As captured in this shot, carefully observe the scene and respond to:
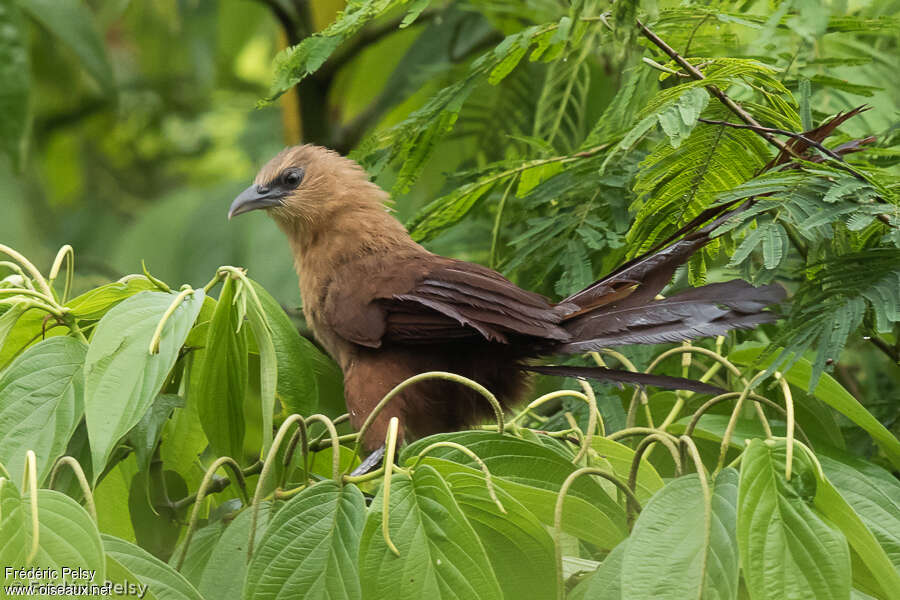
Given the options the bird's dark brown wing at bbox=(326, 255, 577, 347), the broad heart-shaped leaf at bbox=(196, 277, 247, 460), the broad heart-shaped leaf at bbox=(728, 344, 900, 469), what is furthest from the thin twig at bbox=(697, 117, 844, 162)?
the broad heart-shaped leaf at bbox=(196, 277, 247, 460)

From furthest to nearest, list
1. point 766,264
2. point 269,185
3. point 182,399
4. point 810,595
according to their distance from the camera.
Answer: point 269,185 < point 182,399 < point 766,264 < point 810,595

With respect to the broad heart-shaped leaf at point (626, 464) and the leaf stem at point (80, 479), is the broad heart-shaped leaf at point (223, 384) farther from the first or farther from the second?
the broad heart-shaped leaf at point (626, 464)

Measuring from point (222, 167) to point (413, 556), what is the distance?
229 inches

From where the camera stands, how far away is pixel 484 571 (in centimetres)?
116

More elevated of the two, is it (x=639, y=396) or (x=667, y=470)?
(x=639, y=396)

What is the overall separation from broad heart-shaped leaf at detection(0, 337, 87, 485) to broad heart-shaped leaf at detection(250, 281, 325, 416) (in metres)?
0.36

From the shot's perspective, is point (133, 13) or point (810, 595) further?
point (133, 13)

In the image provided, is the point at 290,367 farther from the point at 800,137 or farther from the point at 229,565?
the point at 800,137

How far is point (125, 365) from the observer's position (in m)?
1.32

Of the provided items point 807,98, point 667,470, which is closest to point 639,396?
point 667,470

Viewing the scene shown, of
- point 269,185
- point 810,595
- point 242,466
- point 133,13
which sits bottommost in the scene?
point 810,595

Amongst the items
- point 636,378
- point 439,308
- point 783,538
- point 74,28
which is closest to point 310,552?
point 783,538

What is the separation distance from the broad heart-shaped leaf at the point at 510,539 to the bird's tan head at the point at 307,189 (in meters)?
1.47

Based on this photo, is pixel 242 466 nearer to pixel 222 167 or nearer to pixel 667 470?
pixel 667 470
